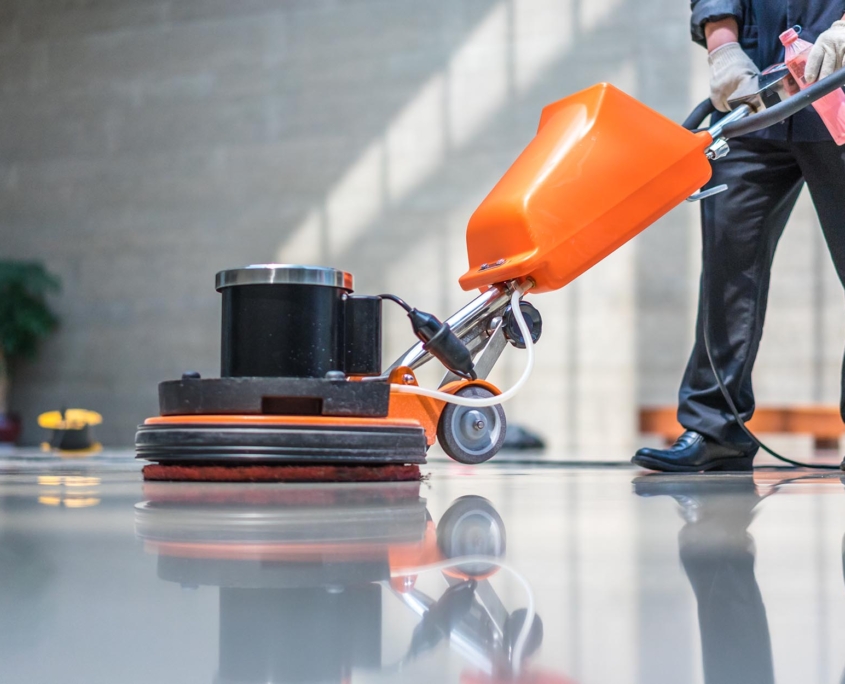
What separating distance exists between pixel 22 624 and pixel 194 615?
0.06 m

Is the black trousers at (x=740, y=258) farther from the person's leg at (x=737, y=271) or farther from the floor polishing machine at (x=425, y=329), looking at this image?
the floor polishing machine at (x=425, y=329)

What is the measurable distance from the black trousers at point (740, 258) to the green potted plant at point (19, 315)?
5.19m

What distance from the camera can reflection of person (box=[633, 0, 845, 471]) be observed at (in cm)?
159

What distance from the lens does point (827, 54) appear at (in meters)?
1.43

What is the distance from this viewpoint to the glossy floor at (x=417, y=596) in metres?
0.29

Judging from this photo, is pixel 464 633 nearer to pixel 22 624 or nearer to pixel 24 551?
pixel 22 624

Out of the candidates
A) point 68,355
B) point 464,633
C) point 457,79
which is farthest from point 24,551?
point 68,355

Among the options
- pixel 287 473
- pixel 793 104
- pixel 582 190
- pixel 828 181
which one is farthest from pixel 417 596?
pixel 828 181

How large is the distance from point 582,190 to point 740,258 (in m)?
0.51

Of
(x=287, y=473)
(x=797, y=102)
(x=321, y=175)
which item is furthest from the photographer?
(x=321, y=175)

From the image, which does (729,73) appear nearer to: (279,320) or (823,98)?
(823,98)

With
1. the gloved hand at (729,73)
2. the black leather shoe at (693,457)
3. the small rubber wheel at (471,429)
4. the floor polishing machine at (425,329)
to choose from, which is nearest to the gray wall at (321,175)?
the black leather shoe at (693,457)

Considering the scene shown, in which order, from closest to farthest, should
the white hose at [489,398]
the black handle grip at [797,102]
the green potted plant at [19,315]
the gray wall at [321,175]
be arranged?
the white hose at [489,398] < the black handle grip at [797,102] < the gray wall at [321,175] < the green potted plant at [19,315]

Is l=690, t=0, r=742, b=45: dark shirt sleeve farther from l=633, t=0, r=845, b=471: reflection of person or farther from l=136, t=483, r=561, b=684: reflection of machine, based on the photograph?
l=136, t=483, r=561, b=684: reflection of machine
